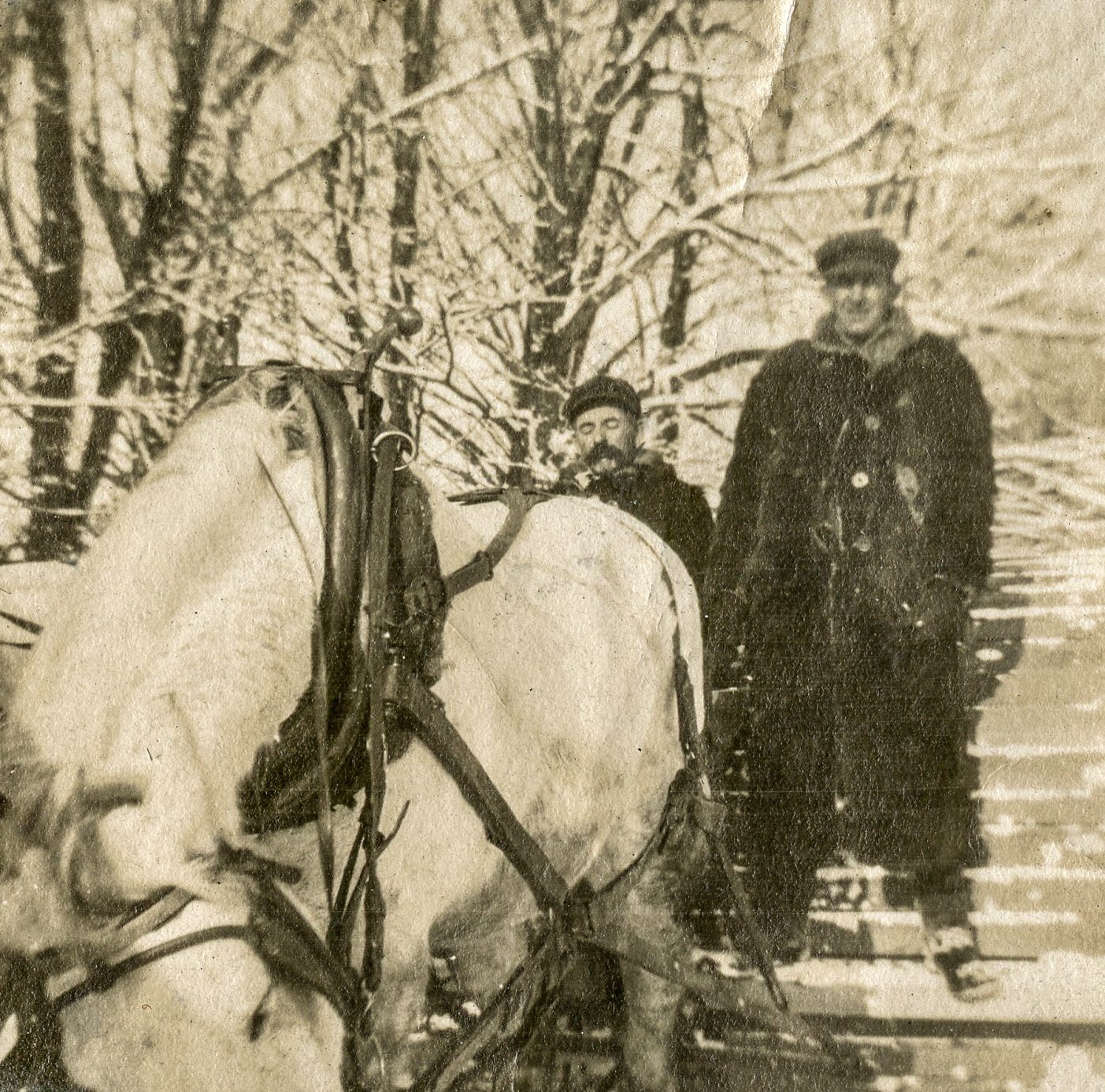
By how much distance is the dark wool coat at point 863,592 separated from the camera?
1449 mm

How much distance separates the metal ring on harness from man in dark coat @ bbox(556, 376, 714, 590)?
0.50 m

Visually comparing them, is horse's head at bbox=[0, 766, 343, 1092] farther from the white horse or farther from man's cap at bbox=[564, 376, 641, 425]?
man's cap at bbox=[564, 376, 641, 425]

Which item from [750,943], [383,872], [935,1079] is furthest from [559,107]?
[935,1079]

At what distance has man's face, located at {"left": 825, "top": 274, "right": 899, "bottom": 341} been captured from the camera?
5.10 feet

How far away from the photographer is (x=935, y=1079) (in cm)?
127

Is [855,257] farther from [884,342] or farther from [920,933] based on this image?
[920,933]

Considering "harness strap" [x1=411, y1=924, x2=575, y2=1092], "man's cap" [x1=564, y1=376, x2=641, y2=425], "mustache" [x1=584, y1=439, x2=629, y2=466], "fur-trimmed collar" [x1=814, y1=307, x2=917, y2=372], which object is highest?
"fur-trimmed collar" [x1=814, y1=307, x2=917, y2=372]

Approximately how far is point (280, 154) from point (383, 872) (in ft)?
4.21

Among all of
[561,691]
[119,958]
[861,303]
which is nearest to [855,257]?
[861,303]

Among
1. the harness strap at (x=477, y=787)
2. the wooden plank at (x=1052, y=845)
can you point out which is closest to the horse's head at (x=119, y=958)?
the harness strap at (x=477, y=787)

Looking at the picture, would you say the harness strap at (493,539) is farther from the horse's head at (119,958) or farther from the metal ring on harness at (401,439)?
the horse's head at (119,958)

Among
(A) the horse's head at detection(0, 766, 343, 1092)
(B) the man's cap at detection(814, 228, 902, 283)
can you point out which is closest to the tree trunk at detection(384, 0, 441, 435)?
(B) the man's cap at detection(814, 228, 902, 283)

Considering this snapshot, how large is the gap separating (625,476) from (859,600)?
43 cm

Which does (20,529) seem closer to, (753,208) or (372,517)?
(372,517)
